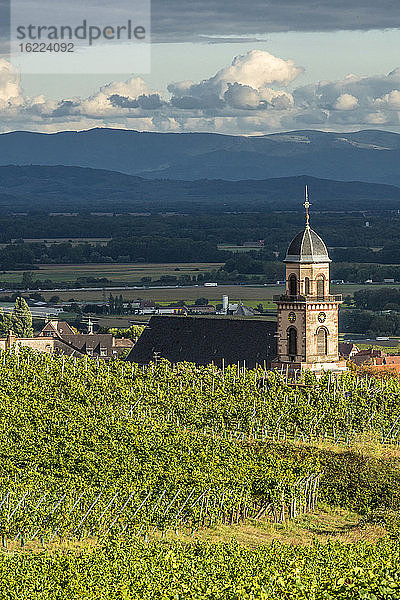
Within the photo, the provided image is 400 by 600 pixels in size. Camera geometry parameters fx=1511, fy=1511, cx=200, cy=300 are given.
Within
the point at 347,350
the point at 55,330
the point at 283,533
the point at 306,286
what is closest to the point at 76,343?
the point at 55,330

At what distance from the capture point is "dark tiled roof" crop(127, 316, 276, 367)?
10500 centimetres

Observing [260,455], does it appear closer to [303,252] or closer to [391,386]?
[391,386]

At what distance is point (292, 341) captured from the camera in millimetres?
101938

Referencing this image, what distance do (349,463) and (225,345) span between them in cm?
3134

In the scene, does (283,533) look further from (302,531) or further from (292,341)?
(292,341)

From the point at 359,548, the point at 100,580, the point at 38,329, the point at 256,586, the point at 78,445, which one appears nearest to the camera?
the point at 256,586

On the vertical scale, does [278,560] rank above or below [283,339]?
below

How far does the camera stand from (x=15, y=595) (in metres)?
47.9

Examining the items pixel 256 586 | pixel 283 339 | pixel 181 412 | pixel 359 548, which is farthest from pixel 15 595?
pixel 283 339

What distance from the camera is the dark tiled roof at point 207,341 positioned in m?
105

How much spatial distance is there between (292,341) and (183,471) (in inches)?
1326

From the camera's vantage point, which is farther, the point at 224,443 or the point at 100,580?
the point at 224,443

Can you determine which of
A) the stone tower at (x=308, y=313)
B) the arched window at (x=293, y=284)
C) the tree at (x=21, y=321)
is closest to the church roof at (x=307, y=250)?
the stone tower at (x=308, y=313)

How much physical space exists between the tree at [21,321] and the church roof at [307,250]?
167 ft
